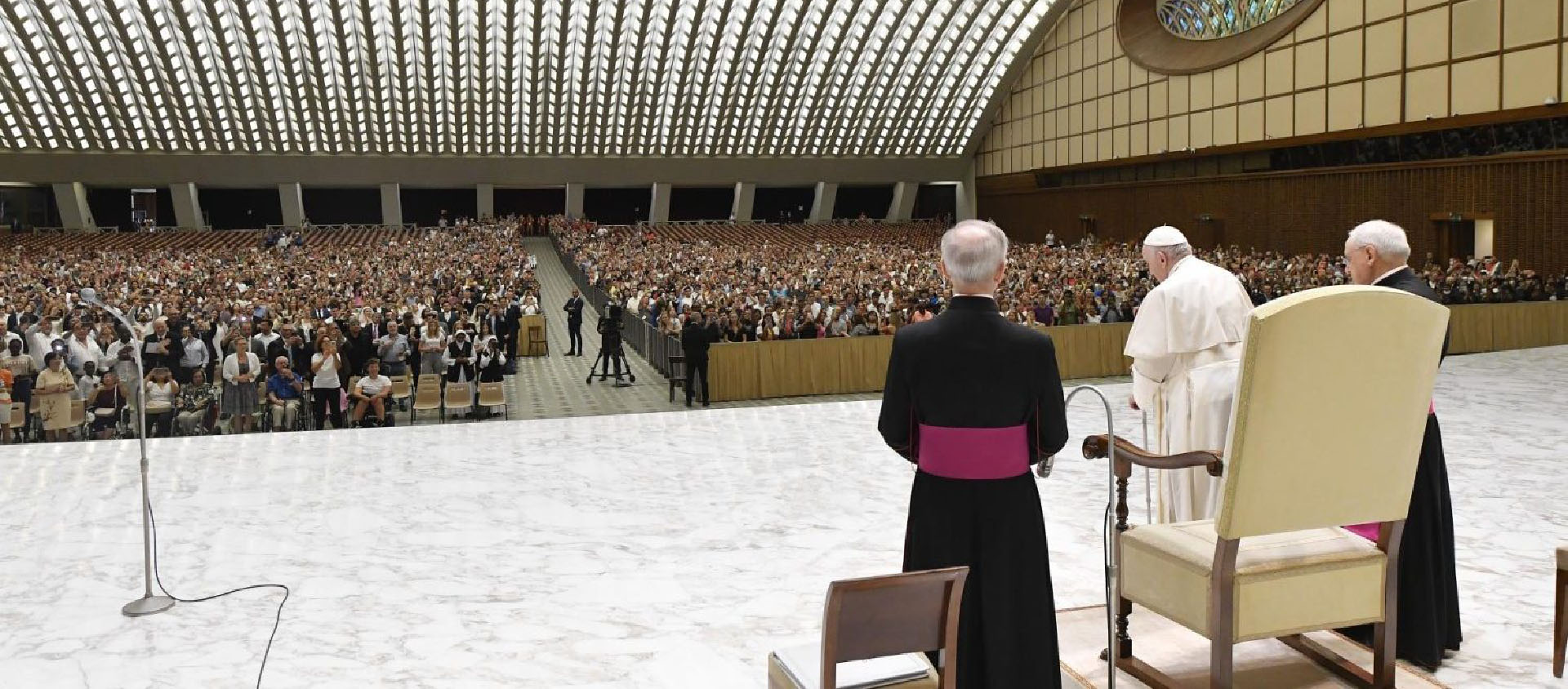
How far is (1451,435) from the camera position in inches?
341

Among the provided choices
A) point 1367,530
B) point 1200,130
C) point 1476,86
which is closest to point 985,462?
point 1367,530

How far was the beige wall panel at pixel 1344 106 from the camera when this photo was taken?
28.2 metres

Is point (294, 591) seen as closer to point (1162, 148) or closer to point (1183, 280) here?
point (1183, 280)

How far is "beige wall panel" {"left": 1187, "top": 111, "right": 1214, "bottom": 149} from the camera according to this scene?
113ft

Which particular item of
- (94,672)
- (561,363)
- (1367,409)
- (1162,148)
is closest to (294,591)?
(94,672)

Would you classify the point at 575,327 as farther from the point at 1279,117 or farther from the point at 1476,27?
the point at 1279,117

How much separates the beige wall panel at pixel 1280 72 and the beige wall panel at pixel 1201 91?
2.56m

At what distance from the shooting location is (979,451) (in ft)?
10.7

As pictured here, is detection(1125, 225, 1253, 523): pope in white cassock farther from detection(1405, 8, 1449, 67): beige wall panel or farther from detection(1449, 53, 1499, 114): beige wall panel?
detection(1405, 8, 1449, 67): beige wall panel

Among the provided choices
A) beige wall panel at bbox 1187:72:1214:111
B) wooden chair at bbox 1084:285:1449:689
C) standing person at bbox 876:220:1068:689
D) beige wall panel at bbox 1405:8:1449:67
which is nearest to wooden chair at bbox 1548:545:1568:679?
wooden chair at bbox 1084:285:1449:689

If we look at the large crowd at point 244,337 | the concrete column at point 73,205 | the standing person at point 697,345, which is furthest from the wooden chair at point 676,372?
the concrete column at point 73,205

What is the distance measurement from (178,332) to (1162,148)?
102ft

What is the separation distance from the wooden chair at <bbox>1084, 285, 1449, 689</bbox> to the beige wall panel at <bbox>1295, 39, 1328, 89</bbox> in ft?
96.4

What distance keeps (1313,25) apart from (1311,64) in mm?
984
